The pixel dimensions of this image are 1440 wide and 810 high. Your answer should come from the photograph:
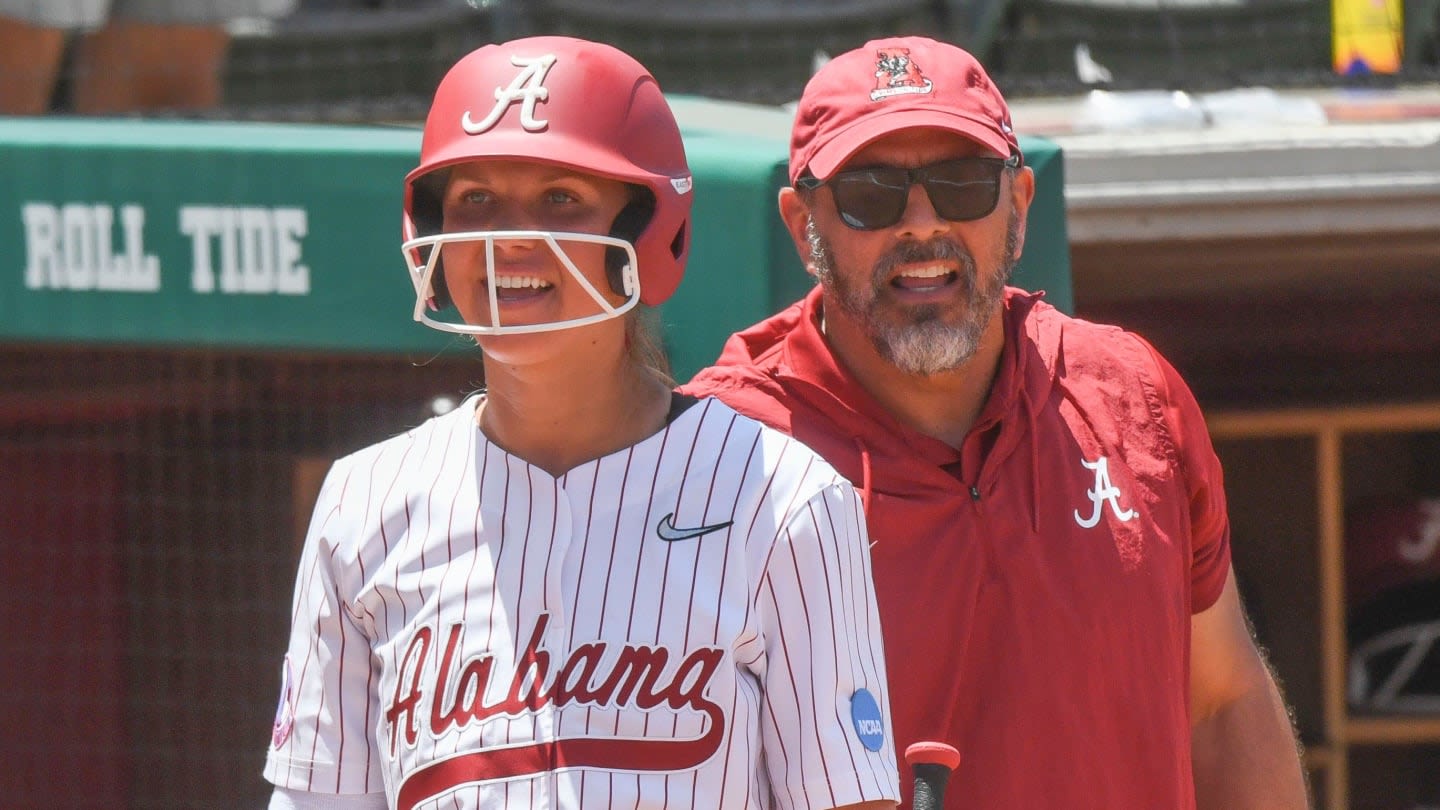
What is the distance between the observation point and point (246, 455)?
12.8ft

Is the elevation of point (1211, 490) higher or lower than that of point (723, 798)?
higher

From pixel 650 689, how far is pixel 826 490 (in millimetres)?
215

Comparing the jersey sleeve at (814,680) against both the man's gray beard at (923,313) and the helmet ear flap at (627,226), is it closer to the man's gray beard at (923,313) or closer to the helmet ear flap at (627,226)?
the helmet ear flap at (627,226)

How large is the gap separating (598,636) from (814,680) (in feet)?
0.56

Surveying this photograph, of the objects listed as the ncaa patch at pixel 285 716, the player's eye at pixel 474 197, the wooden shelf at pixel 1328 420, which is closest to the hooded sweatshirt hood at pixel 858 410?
the player's eye at pixel 474 197

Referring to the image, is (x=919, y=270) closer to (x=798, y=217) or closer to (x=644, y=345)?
(x=798, y=217)

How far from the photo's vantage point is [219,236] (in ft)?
8.41

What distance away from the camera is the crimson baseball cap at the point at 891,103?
1.81 metres

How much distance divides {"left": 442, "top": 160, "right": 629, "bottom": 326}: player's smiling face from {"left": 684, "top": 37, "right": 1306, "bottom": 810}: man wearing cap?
1.33 ft

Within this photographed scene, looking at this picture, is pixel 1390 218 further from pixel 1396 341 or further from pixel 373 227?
pixel 373 227

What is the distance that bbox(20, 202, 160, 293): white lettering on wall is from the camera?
8.44 ft

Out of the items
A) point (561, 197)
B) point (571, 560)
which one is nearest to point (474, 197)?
point (561, 197)

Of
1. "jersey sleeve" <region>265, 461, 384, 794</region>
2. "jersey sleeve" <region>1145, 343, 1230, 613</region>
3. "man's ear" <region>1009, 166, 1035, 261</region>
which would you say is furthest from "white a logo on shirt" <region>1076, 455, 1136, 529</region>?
"jersey sleeve" <region>265, 461, 384, 794</region>

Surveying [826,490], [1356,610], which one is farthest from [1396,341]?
[826,490]
